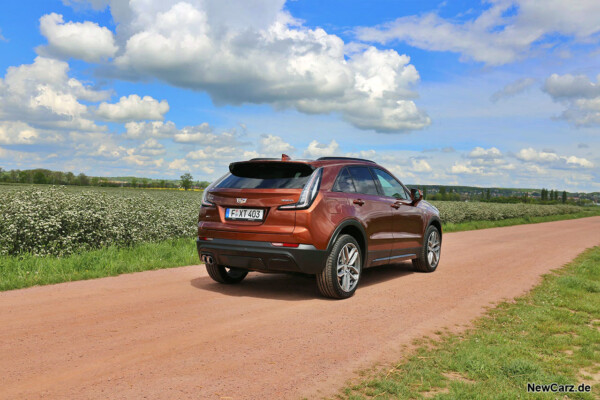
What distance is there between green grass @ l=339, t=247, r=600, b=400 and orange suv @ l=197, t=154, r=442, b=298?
1.81 metres

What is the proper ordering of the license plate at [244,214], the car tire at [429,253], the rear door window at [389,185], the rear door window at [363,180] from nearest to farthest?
the license plate at [244,214] → the rear door window at [363,180] → the rear door window at [389,185] → the car tire at [429,253]

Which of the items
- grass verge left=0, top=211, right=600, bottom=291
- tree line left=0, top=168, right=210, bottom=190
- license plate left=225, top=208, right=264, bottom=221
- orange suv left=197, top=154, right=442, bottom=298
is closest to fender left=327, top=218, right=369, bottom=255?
orange suv left=197, top=154, right=442, bottom=298

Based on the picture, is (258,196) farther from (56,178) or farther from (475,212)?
(56,178)

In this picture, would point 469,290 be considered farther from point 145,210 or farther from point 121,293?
point 145,210

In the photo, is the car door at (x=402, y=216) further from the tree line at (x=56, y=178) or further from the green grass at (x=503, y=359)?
the tree line at (x=56, y=178)

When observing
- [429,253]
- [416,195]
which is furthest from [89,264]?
[429,253]

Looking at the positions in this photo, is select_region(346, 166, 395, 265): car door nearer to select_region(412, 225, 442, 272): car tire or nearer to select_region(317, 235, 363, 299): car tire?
select_region(317, 235, 363, 299): car tire

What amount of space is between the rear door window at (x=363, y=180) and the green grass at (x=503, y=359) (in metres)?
2.40

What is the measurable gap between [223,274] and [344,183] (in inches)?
90.4

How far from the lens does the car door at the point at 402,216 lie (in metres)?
7.68

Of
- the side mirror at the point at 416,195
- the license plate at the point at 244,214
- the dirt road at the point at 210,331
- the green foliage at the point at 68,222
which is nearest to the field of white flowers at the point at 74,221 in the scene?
the green foliage at the point at 68,222

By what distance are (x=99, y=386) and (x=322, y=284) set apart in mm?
3338

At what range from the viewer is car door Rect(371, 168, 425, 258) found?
768cm

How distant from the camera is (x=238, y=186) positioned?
634 cm
